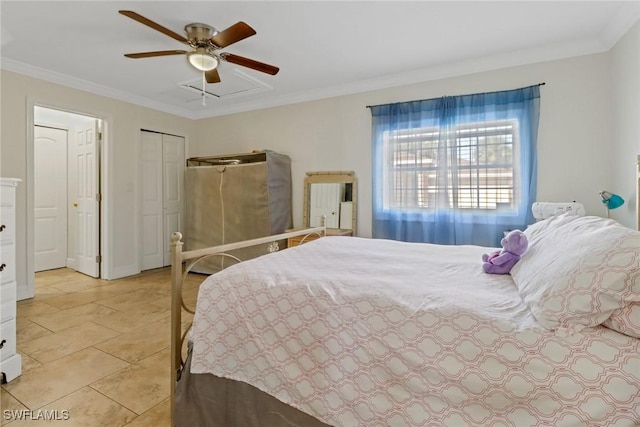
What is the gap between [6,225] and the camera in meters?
1.84

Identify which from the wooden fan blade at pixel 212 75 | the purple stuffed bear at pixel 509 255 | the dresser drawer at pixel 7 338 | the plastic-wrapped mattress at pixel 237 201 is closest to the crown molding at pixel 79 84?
the plastic-wrapped mattress at pixel 237 201

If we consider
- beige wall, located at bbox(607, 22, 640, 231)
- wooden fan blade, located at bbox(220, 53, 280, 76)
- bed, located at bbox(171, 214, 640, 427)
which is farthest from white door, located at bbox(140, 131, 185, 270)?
beige wall, located at bbox(607, 22, 640, 231)

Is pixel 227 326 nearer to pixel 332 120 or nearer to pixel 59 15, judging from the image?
pixel 59 15

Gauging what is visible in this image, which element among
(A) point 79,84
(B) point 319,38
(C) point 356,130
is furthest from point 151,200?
(B) point 319,38

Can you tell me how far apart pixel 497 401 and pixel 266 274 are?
0.96 m

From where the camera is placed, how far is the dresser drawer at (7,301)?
6.03 ft

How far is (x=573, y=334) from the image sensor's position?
873 millimetres

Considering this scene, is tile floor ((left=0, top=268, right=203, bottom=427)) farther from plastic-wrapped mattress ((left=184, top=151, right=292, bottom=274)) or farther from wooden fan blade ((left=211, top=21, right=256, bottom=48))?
wooden fan blade ((left=211, top=21, right=256, bottom=48))

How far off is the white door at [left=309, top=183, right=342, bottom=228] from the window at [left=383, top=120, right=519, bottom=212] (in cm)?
65

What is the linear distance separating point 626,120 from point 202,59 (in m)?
3.55

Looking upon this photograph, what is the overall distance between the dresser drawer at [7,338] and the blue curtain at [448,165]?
3.21m

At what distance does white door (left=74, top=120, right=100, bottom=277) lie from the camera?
164 inches

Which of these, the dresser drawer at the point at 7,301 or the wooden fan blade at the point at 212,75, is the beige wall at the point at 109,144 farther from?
the wooden fan blade at the point at 212,75

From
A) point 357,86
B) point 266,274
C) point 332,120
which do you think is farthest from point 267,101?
point 266,274
